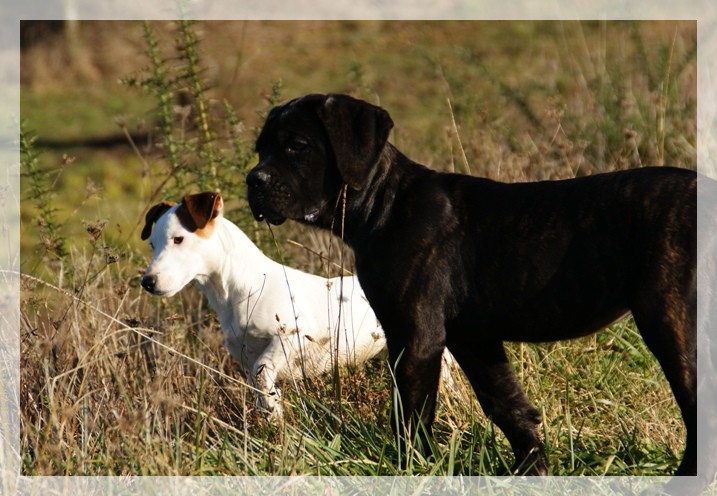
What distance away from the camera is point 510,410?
420 centimetres

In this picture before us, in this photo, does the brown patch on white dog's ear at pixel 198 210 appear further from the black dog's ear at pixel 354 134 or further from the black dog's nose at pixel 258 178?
the black dog's ear at pixel 354 134

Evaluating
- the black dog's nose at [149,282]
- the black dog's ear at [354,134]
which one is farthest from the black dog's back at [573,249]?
the black dog's nose at [149,282]

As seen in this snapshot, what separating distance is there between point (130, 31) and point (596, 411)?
48.9 ft

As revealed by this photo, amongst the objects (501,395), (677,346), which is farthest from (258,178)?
(677,346)

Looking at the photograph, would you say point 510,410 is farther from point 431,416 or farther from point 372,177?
point 372,177

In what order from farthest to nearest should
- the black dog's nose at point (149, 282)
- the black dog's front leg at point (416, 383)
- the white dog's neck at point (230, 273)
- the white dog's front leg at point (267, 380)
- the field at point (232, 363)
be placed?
the white dog's neck at point (230, 273)
the black dog's nose at point (149, 282)
the white dog's front leg at point (267, 380)
the field at point (232, 363)
the black dog's front leg at point (416, 383)

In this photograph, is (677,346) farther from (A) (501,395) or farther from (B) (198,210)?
(B) (198,210)

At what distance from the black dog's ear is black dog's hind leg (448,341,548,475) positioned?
0.82m

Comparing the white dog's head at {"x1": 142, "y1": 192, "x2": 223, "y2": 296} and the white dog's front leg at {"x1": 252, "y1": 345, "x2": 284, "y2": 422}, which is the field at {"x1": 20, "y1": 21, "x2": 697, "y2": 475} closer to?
the white dog's front leg at {"x1": 252, "y1": 345, "x2": 284, "y2": 422}

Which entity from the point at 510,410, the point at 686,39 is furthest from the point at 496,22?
the point at 510,410

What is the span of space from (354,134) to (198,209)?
1352 millimetres

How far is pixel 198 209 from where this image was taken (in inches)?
202

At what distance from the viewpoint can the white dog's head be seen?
16.7ft

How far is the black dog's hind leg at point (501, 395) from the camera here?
4188mm
